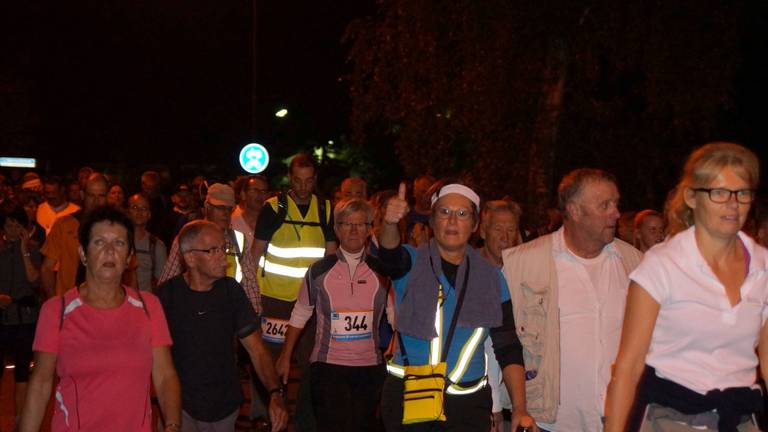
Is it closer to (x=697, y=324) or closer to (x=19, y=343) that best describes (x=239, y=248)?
(x=19, y=343)

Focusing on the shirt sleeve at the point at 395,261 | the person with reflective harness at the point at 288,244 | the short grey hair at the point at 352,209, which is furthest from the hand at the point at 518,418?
the person with reflective harness at the point at 288,244

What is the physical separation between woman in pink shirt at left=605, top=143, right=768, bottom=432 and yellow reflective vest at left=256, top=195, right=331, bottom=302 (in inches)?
221

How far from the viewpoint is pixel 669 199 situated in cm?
480

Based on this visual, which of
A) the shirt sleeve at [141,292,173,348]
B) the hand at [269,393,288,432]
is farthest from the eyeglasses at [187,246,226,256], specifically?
the shirt sleeve at [141,292,173,348]

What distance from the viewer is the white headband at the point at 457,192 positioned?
229 inches

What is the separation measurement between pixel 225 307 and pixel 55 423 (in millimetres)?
1573

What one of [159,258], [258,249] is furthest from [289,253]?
[159,258]

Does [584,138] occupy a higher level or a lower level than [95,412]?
higher

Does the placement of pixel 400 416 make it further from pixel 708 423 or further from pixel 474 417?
pixel 708 423

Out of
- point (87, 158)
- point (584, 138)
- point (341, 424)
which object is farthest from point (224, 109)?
point (341, 424)

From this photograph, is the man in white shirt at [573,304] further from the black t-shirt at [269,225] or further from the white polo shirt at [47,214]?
the white polo shirt at [47,214]

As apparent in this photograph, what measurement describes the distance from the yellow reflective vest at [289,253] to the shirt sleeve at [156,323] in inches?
176

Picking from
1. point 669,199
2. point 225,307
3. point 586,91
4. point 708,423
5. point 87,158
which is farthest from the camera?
point 87,158

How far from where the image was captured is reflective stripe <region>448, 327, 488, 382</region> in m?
5.74
